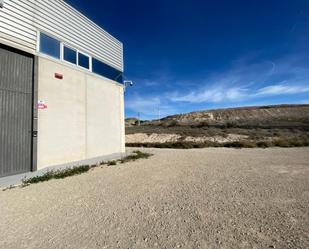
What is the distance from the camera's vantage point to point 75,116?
8969mm

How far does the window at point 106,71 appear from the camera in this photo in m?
10.5

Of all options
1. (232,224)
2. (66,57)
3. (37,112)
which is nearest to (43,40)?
(66,57)

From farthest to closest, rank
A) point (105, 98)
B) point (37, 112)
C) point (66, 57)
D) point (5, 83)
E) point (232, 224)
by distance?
point (105, 98), point (66, 57), point (37, 112), point (5, 83), point (232, 224)

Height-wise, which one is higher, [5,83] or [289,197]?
[5,83]

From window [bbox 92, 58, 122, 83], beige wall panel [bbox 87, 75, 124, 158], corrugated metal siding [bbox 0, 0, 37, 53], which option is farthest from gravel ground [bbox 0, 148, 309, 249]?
window [bbox 92, 58, 122, 83]

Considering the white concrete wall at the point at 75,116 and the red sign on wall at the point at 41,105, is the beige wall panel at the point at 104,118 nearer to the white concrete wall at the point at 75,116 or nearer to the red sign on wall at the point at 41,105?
the white concrete wall at the point at 75,116

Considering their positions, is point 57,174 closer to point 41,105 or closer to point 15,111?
point 15,111

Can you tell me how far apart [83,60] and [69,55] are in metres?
0.84

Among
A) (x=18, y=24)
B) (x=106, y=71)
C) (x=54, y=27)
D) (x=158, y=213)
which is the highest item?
(x=54, y=27)

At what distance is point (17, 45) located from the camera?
677cm

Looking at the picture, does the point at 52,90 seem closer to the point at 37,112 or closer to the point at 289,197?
the point at 37,112

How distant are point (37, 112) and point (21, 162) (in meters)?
1.75

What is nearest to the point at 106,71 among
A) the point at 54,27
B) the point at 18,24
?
the point at 54,27

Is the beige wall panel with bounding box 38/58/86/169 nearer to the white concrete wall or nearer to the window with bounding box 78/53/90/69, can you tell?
the white concrete wall
